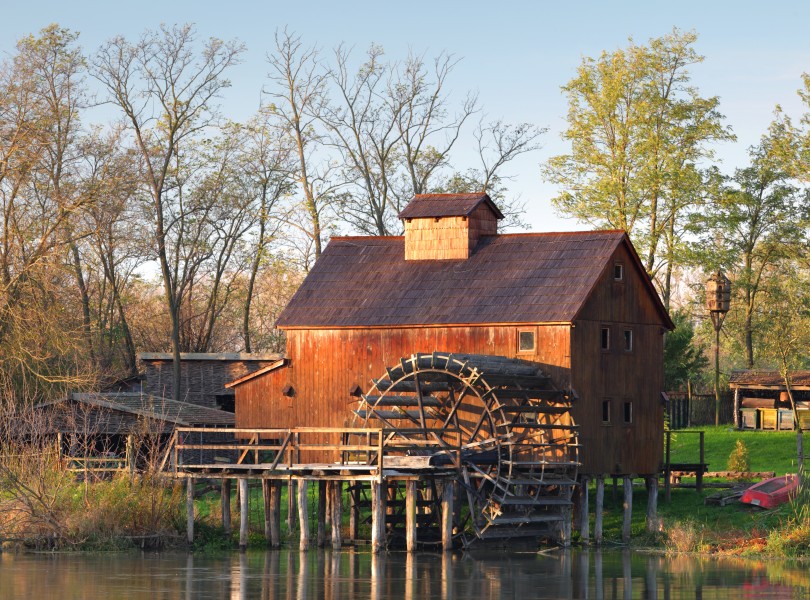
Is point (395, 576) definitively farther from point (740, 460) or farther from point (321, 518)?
point (740, 460)

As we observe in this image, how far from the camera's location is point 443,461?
39.3 metres

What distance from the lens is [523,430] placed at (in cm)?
4147

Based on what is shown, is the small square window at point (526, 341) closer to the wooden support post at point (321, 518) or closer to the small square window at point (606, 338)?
the small square window at point (606, 338)

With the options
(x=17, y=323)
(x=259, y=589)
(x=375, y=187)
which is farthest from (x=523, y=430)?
(x=375, y=187)

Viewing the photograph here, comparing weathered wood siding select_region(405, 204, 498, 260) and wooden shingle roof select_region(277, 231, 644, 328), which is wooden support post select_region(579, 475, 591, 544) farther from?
weathered wood siding select_region(405, 204, 498, 260)

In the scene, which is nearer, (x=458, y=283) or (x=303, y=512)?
(x=303, y=512)

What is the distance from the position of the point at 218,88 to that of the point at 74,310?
11.1 meters

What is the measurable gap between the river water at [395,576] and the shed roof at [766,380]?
978 inches

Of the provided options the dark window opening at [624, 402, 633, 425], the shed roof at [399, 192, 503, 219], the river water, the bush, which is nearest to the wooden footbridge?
the river water

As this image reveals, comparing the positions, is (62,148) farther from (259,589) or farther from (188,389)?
(259,589)

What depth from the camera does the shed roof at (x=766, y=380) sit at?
61.8 meters

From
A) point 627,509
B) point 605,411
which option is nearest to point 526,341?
point 605,411

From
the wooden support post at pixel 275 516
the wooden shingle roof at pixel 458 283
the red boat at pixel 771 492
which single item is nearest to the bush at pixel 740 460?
the red boat at pixel 771 492

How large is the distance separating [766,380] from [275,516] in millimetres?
29271
